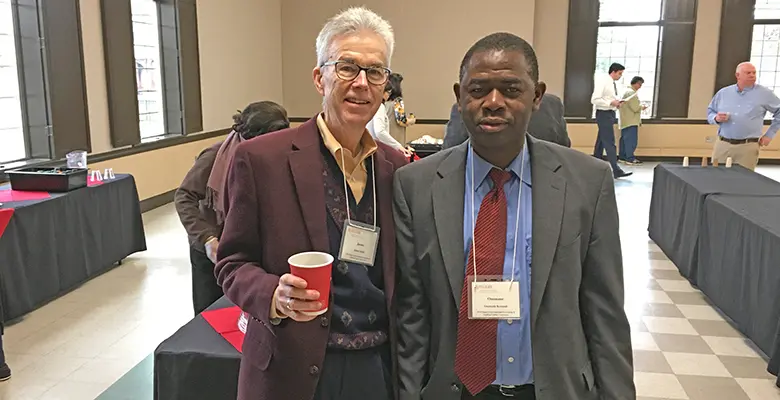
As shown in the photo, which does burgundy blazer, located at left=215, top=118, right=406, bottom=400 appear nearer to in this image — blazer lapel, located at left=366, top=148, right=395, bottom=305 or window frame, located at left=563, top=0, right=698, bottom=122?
blazer lapel, located at left=366, top=148, right=395, bottom=305

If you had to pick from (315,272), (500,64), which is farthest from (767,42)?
(315,272)

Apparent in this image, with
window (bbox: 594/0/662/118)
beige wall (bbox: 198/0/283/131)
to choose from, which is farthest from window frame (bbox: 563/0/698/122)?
beige wall (bbox: 198/0/283/131)

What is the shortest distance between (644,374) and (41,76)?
5.45m

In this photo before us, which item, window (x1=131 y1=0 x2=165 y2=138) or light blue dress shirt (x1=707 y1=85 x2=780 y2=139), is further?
window (x1=131 y1=0 x2=165 y2=138)

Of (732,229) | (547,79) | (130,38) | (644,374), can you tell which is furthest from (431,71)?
(644,374)

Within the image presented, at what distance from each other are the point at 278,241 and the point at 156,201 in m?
6.64

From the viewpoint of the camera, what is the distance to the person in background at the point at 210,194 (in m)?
2.65

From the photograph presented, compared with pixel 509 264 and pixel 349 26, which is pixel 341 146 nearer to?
pixel 349 26

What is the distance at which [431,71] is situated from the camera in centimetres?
1091

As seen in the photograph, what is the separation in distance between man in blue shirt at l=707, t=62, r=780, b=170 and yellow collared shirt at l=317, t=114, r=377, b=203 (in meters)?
6.08

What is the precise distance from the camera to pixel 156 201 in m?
7.44

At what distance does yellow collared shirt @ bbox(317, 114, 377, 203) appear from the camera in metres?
1.38

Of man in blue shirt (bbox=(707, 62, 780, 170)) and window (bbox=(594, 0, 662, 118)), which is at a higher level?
window (bbox=(594, 0, 662, 118))

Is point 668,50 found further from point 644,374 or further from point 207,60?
point 644,374
